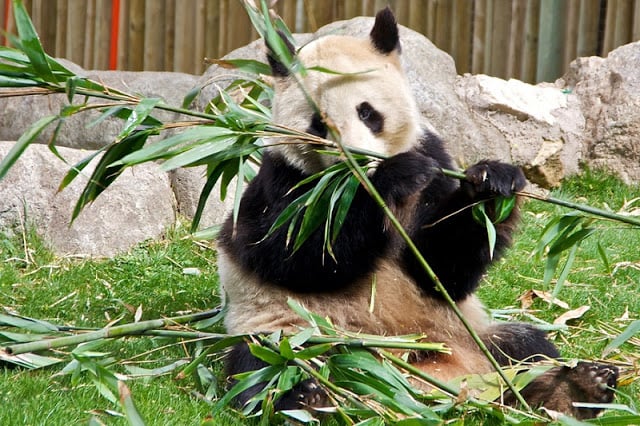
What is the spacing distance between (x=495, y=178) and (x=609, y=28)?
210 inches

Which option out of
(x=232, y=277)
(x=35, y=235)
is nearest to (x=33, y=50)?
(x=232, y=277)

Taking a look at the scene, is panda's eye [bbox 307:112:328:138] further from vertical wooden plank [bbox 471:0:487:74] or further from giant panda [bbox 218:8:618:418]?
vertical wooden plank [bbox 471:0:487:74]

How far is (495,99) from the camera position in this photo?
761 centimetres

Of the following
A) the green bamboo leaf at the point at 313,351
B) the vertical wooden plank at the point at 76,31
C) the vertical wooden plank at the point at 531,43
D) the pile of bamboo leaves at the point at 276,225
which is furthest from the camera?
the vertical wooden plank at the point at 76,31

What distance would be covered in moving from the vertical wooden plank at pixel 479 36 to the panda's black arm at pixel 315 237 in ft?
15.8

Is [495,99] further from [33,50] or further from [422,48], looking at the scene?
[33,50]

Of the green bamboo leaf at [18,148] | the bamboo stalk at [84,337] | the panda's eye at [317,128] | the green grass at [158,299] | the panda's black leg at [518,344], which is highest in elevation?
the green bamboo leaf at [18,148]

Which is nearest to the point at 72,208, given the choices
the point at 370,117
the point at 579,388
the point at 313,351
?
the point at 370,117

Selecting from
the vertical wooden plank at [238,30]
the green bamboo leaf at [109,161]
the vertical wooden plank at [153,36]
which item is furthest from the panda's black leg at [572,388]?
the vertical wooden plank at [153,36]

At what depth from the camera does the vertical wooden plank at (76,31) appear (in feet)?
30.9

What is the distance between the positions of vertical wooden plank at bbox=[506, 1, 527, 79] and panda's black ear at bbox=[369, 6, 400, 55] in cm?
435

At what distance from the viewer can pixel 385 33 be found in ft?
13.6

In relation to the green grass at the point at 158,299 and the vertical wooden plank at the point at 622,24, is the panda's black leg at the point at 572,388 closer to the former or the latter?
the green grass at the point at 158,299

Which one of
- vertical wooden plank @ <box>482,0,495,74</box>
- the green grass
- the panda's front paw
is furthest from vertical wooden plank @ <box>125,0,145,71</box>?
the panda's front paw
